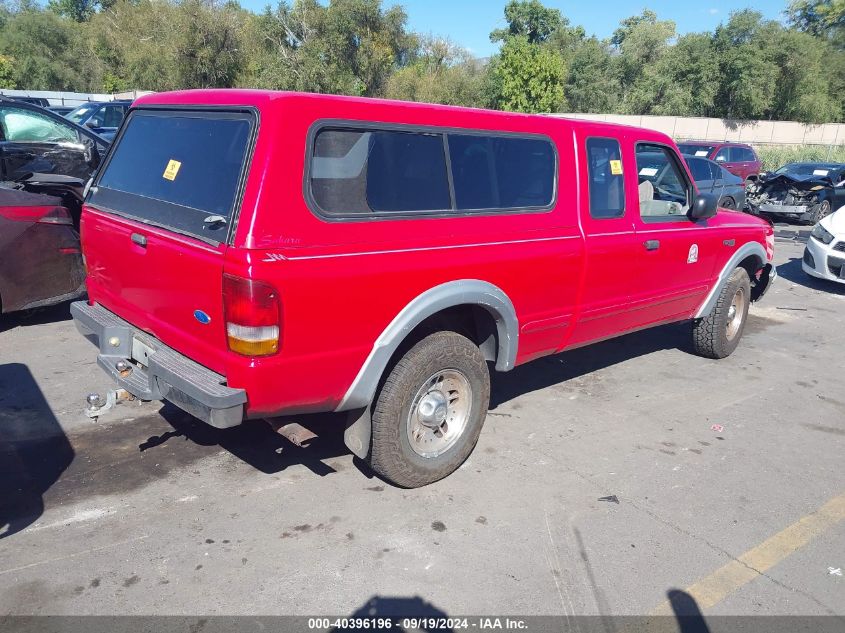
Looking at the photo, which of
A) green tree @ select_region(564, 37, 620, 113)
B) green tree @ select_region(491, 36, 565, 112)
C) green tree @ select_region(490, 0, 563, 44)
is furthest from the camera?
green tree @ select_region(490, 0, 563, 44)

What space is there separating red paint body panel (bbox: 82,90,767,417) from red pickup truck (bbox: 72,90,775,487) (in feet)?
0.03

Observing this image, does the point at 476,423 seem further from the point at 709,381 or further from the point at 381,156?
the point at 709,381

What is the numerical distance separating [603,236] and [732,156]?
15.6 metres

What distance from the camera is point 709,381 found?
5.77 m

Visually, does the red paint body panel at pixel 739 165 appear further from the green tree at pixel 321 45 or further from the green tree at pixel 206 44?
the green tree at pixel 206 44

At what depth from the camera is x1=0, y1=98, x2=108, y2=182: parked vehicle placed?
24.5 feet

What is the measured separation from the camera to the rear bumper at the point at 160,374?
292 cm

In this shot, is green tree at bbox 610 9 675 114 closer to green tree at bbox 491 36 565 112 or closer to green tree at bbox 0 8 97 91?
green tree at bbox 491 36 565 112

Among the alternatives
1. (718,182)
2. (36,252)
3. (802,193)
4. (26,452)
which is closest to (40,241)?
(36,252)

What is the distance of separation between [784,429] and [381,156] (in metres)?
3.61

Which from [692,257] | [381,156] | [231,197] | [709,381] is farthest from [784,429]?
[231,197]

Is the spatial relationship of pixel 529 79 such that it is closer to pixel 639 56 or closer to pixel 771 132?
pixel 639 56

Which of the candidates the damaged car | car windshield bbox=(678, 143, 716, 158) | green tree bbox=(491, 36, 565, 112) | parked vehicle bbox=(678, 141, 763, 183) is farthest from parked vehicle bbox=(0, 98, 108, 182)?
green tree bbox=(491, 36, 565, 112)

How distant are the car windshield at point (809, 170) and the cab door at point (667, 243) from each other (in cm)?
1310
